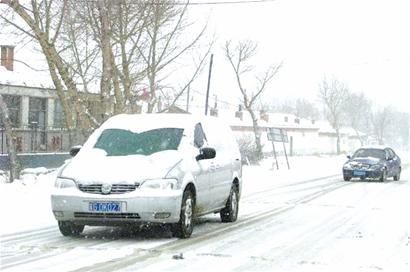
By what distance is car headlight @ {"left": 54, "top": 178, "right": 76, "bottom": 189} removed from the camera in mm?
9086

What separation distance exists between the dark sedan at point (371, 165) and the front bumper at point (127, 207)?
60.3ft

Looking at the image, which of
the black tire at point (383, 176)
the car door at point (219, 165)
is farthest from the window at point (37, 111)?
the car door at point (219, 165)

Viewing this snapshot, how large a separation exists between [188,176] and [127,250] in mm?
1635

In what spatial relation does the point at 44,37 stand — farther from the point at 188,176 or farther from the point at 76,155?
the point at 188,176

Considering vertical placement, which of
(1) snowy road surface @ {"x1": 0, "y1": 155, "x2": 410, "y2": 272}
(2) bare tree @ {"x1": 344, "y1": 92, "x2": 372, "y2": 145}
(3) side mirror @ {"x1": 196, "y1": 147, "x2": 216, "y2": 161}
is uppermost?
(2) bare tree @ {"x1": 344, "y1": 92, "x2": 372, "y2": 145}

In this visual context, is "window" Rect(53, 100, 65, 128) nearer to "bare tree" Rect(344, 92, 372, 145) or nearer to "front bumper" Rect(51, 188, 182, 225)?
"front bumper" Rect(51, 188, 182, 225)

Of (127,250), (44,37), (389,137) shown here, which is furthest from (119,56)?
(389,137)

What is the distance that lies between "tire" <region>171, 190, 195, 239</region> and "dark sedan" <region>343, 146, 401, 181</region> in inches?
700

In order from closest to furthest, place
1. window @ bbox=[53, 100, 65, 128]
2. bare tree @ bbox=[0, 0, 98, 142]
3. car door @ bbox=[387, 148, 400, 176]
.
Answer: bare tree @ bbox=[0, 0, 98, 142] < car door @ bbox=[387, 148, 400, 176] < window @ bbox=[53, 100, 65, 128]

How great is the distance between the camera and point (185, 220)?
9398 millimetres

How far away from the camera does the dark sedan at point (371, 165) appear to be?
86.0ft

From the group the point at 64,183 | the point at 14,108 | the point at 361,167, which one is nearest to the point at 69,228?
the point at 64,183

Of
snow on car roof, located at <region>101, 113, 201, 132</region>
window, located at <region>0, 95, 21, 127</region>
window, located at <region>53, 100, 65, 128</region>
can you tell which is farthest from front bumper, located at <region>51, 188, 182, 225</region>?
window, located at <region>53, 100, 65, 128</region>

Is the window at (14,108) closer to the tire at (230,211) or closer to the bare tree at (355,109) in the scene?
the tire at (230,211)
